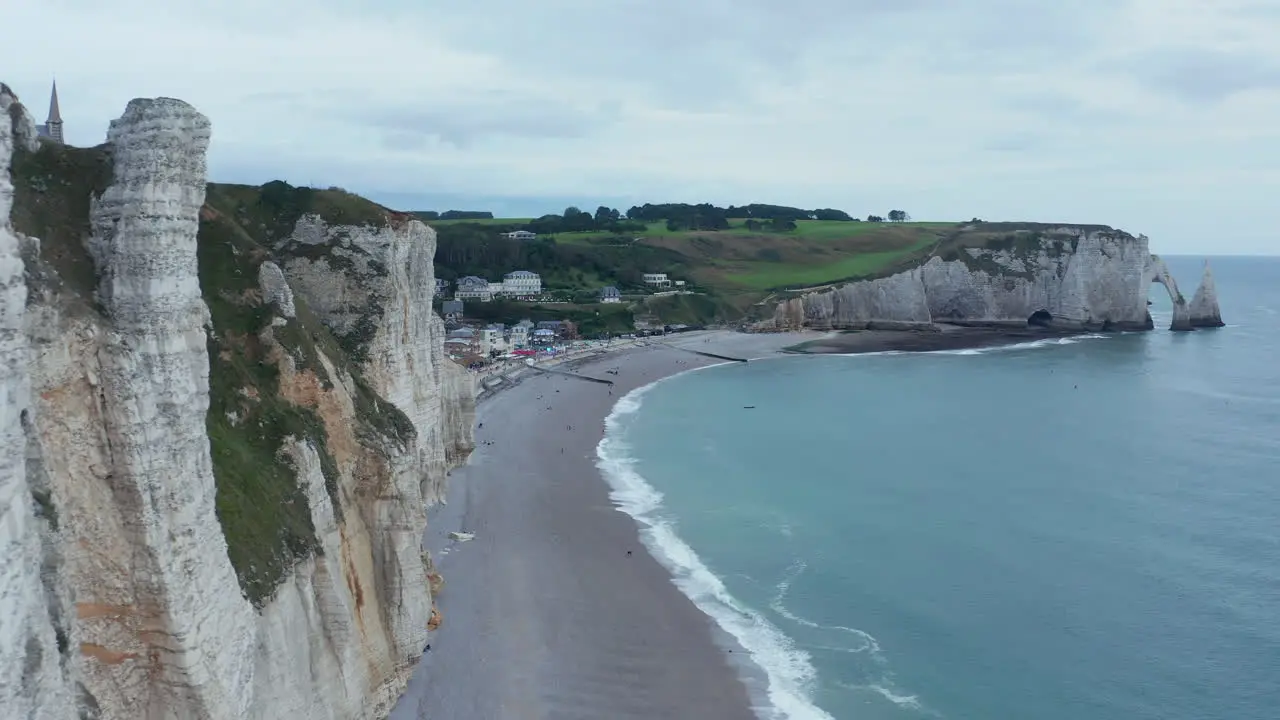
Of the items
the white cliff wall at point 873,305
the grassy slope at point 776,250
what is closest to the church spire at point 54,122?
the white cliff wall at point 873,305

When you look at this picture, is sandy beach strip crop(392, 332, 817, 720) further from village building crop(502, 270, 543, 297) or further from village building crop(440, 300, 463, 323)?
village building crop(502, 270, 543, 297)

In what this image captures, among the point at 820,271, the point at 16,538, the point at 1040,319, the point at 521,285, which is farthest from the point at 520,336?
the point at 16,538

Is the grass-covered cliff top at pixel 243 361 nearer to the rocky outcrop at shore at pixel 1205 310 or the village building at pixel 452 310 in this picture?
the village building at pixel 452 310

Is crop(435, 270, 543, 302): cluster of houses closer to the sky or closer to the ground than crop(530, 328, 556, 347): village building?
closer to the sky

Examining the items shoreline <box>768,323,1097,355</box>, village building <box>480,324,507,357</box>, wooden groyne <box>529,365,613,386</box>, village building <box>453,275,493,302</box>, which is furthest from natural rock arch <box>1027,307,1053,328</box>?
village building <box>453,275,493,302</box>

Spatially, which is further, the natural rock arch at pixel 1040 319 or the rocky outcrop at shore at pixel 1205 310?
the natural rock arch at pixel 1040 319

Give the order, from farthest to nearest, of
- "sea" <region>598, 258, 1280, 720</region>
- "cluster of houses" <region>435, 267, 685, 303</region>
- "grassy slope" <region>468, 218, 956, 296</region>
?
"grassy slope" <region>468, 218, 956, 296</region> → "cluster of houses" <region>435, 267, 685, 303</region> → "sea" <region>598, 258, 1280, 720</region>

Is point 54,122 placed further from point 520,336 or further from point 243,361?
point 520,336
